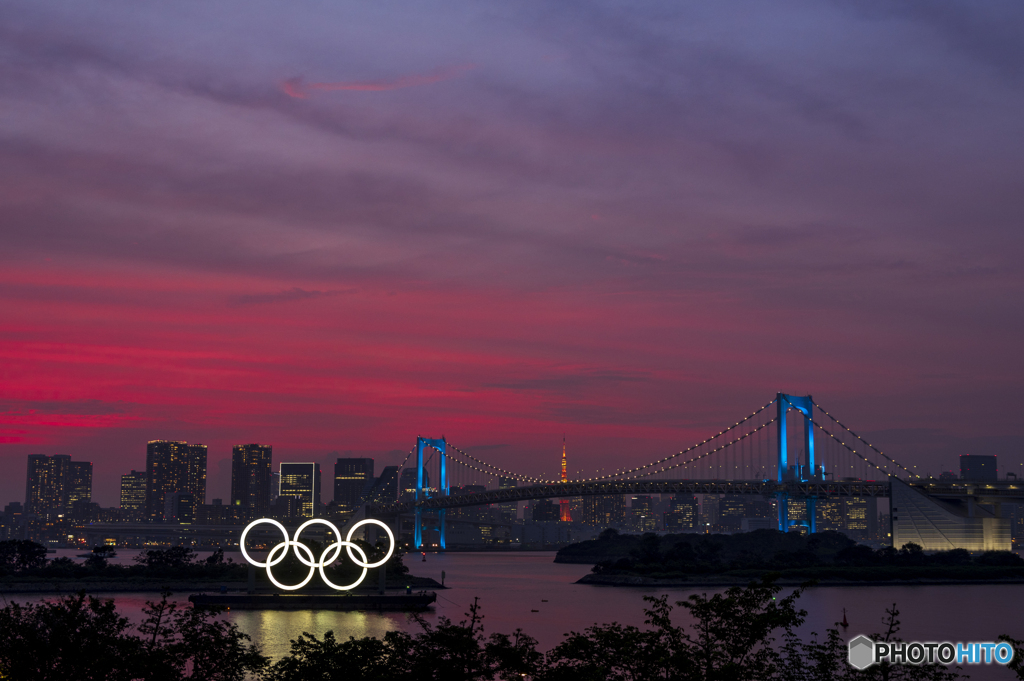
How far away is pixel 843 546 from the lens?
8650cm

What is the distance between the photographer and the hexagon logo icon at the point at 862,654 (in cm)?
2008

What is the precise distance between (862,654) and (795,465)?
7252 centimetres

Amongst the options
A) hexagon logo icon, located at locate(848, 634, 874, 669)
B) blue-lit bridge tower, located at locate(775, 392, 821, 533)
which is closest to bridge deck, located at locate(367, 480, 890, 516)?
blue-lit bridge tower, located at locate(775, 392, 821, 533)

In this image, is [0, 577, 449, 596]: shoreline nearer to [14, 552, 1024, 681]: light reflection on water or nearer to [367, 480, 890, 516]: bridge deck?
[14, 552, 1024, 681]: light reflection on water

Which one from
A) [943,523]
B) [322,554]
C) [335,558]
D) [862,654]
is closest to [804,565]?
[943,523]

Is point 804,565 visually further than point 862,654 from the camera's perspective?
Yes

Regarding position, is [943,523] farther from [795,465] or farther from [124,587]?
[124,587]

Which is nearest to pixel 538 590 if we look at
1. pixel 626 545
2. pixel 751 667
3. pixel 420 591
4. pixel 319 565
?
pixel 420 591

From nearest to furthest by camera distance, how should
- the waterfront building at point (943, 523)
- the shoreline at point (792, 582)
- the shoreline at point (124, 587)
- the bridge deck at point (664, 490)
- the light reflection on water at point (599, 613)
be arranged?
the light reflection on water at point (599, 613) < the shoreline at point (124, 587) < the shoreline at point (792, 582) < the waterfront building at point (943, 523) < the bridge deck at point (664, 490)

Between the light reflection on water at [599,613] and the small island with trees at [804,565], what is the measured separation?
8.80 ft

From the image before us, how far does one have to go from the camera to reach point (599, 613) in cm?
5191

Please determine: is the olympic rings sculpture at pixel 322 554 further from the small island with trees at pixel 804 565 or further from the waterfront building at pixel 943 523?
the waterfront building at pixel 943 523

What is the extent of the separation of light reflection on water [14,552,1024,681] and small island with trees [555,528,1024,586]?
2.68 meters

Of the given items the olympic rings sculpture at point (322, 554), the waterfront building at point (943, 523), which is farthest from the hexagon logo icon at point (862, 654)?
the waterfront building at point (943, 523)
